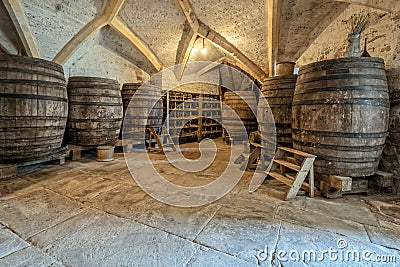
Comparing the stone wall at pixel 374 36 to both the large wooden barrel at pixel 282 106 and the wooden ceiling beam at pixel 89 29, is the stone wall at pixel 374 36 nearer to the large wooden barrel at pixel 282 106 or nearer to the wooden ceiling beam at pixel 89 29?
the large wooden barrel at pixel 282 106

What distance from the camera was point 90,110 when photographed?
3.58 m

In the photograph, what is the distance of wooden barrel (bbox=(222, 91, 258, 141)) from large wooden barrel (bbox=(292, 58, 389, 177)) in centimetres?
309

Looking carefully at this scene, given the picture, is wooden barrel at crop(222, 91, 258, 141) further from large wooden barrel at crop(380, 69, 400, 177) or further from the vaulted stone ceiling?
large wooden barrel at crop(380, 69, 400, 177)

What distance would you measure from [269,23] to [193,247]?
4.78m

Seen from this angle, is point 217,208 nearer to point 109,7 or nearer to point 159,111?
point 159,111

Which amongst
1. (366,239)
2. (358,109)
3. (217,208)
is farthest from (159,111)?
(366,239)

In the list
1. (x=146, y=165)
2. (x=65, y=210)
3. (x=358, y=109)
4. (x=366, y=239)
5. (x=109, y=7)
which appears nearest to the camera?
(x=366, y=239)

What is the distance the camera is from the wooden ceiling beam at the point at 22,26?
3.38 metres

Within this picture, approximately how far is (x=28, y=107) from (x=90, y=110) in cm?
107

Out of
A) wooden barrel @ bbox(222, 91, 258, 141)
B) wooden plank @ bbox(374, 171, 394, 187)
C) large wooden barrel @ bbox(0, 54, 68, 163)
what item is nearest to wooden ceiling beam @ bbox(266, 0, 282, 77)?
wooden barrel @ bbox(222, 91, 258, 141)

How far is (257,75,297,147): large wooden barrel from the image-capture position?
2.97 m

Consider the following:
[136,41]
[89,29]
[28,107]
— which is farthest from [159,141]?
[136,41]

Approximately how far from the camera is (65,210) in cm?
187

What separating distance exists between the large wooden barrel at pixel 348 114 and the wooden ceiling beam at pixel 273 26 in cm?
245
